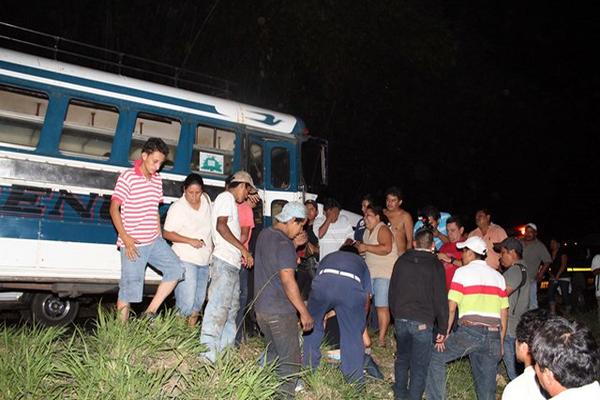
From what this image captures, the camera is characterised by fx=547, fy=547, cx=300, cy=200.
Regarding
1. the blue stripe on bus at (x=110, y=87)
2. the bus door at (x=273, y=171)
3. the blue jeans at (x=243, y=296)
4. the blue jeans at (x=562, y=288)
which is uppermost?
the blue stripe on bus at (x=110, y=87)

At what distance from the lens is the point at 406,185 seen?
70.8 feet

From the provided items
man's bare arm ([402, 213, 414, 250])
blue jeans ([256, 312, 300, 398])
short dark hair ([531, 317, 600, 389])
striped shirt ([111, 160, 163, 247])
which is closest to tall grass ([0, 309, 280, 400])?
blue jeans ([256, 312, 300, 398])

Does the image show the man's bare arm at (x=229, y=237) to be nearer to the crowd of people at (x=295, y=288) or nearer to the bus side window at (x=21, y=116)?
the crowd of people at (x=295, y=288)

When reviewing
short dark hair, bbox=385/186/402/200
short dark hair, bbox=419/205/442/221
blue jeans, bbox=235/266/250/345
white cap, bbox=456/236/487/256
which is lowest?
blue jeans, bbox=235/266/250/345

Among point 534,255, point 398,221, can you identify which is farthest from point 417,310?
point 534,255

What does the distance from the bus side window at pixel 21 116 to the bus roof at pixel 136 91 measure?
0.72 feet

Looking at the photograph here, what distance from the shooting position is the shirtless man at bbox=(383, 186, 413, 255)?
7820 mm

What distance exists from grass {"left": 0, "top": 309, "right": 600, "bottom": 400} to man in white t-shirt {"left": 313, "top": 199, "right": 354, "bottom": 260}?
10.9 feet

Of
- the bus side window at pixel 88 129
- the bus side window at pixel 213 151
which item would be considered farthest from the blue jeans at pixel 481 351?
the bus side window at pixel 88 129

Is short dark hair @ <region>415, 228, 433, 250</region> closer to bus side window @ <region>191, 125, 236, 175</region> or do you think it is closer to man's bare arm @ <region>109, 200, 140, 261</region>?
man's bare arm @ <region>109, 200, 140, 261</region>

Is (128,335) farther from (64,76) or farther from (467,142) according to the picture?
(467,142)

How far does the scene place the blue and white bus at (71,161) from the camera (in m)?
6.69

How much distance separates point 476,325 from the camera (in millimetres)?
5398

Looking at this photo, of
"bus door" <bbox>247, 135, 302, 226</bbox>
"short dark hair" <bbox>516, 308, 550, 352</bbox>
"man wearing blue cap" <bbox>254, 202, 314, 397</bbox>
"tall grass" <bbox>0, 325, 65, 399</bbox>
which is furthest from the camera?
"bus door" <bbox>247, 135, 302, 226</bbox>
